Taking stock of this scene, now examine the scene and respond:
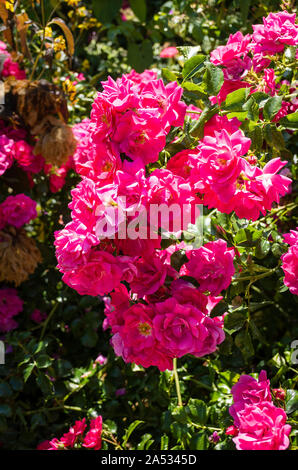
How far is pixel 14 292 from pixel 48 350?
0.70 feet

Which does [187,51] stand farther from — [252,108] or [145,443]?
[145,443]

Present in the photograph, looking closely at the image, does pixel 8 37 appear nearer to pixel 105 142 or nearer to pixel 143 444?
pixel 105 142

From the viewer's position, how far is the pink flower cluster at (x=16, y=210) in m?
1.61

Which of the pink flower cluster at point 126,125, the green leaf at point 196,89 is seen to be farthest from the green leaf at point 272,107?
the pink flower cluster at point 126,125

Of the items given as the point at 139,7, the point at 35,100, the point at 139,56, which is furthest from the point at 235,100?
the point at 139,7

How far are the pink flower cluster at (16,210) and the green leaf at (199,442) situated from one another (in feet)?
2.55

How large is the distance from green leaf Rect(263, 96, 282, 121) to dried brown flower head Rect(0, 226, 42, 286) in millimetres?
868

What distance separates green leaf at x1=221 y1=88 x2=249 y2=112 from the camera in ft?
3.29

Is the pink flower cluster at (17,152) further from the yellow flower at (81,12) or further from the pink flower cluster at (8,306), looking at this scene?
the yellow flower at (81,12)

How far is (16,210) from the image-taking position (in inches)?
64.2

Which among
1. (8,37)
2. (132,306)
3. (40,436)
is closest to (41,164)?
(8,37)

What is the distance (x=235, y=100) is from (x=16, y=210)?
844 mm

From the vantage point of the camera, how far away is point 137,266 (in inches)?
36.3

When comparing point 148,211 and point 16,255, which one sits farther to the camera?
point 16,255
